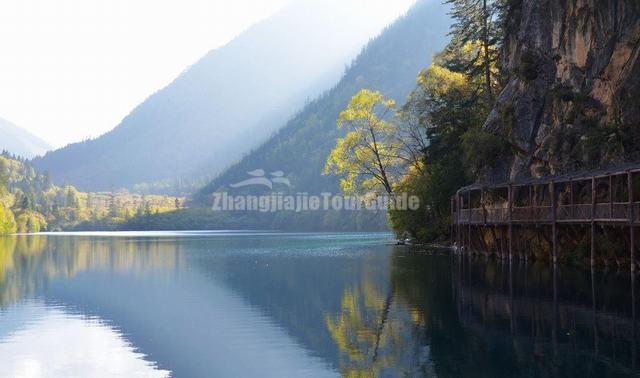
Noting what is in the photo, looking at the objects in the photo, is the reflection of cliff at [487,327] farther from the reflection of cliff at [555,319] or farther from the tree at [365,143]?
the tree at [365,143]

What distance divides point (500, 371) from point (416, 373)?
2040mm

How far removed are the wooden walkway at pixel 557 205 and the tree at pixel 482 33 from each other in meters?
11.6

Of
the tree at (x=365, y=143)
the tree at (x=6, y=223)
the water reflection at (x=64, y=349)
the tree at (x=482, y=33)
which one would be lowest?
the water reflection at (x=64, y=349)

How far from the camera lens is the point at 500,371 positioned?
18906 mm

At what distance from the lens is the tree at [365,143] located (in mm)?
77000

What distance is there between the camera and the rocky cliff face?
46.6 meters

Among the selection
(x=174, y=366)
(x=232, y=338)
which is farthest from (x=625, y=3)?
(x=174, y=366)

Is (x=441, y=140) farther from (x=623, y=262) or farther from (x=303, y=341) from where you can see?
(x=303, y=341)

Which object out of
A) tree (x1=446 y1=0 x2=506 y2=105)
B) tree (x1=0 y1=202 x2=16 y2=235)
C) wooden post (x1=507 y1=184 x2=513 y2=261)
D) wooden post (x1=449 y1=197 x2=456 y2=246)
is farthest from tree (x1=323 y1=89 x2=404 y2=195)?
tree (x1=0 y1=202 x2=16 y2=235)

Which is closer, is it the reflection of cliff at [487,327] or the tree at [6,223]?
the reflection of cliff at [487,327]

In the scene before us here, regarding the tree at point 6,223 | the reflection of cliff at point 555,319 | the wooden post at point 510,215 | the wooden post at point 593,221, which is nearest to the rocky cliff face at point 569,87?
the wooden post at point 510,215

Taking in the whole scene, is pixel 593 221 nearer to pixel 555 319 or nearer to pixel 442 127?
pixel 555 319

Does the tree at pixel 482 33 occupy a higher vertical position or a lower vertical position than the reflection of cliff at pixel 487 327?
higher

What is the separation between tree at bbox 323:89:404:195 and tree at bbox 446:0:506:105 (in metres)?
9.84
